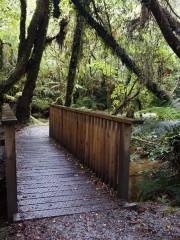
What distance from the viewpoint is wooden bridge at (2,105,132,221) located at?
3918mm

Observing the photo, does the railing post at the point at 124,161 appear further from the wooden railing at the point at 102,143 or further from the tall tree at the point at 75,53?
the tall tree at the point at 75,53

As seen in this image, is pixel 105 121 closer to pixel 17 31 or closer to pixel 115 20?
pixel 115 20

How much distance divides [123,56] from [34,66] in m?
3.55

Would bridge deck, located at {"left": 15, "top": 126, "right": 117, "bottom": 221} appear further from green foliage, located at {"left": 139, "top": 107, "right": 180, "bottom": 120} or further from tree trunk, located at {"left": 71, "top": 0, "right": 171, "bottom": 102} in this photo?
tree trunk, located at {"left": 71, "top": 0, "right": 171, "bottom": 102}

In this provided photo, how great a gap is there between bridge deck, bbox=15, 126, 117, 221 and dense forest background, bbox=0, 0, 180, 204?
98cm

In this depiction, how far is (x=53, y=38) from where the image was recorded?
11.2 meters

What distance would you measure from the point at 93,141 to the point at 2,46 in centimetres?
887

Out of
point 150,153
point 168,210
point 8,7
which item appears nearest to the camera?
point 168,210

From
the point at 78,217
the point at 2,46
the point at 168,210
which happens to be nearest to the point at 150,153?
the point at 168,210

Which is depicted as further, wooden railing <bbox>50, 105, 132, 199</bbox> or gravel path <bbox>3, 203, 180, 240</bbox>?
wooden railing <bbox>50, 105, 132, 199</bbox>

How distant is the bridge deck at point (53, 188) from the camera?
4052 millimetres

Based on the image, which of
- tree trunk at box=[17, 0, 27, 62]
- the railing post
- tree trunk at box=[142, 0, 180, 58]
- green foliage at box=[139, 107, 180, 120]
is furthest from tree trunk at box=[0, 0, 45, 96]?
the railing post

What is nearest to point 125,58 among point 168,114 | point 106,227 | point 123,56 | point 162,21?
point 123,56

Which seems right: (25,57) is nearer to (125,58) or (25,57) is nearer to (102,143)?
(125,58)
